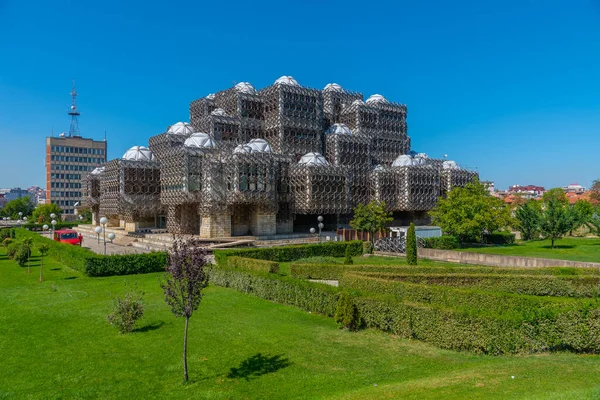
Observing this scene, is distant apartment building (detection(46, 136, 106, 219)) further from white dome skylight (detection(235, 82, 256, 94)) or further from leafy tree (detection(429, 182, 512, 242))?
leafy tree (detection(429, 182, 512, 242))

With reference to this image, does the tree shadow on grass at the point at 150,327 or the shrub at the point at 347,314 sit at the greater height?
the shrub at the point at 347,314

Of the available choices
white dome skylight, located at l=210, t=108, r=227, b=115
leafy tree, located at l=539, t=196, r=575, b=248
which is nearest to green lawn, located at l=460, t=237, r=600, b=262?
leafy tree, located at l=539, t=196, r=575, b=248

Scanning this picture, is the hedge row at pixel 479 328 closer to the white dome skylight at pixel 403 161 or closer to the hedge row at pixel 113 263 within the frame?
the hedge row at pixel 113 263

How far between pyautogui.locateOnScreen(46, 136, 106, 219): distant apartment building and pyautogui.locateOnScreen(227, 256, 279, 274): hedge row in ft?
338

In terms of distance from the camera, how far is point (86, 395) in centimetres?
1066

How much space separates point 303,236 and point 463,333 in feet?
118

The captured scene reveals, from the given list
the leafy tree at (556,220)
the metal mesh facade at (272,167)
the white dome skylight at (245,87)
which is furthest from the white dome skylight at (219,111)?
the leafy tree at (556,220)

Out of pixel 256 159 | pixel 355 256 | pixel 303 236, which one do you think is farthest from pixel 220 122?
pixel 355 256

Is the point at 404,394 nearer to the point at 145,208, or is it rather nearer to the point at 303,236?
the point at 303,236

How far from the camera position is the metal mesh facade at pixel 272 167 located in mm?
45812

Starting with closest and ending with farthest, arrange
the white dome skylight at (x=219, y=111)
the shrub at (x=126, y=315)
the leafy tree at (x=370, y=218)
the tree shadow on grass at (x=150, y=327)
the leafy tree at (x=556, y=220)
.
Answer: the shrub at (x=126, y=315), the tree shadow on grass at (x=150, y=327), the leafy tree at (x=370, y=218), the leafy tree at (x=556, y=220), the white dome skylight at (x=219, y=111)

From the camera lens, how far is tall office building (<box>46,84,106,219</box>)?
378 ft

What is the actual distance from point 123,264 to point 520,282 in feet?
77.3

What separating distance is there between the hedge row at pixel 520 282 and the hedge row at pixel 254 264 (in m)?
6.96
